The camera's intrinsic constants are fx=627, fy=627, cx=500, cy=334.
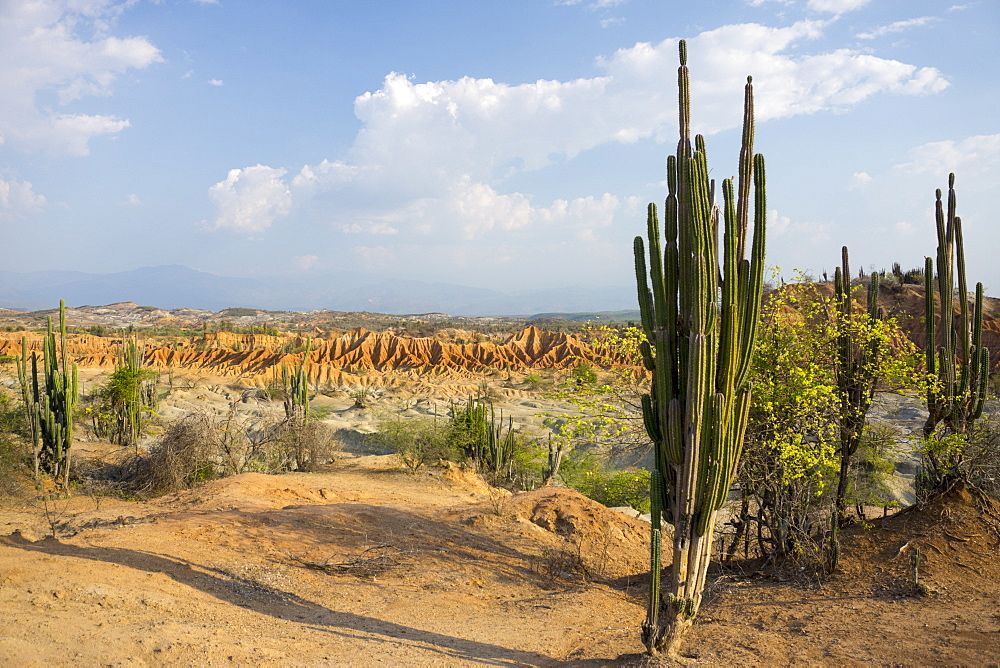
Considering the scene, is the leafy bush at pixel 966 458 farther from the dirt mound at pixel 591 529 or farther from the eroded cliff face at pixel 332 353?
the eroded cliff face at pixel 332 353

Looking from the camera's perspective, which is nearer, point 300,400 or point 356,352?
point 300,400

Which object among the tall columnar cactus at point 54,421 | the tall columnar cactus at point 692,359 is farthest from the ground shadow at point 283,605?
the tall columnar cactus at point 54,421

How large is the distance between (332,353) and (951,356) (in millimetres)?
40247

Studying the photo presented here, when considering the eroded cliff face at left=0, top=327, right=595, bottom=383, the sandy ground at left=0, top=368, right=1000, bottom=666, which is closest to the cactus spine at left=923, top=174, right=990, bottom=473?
the sandy ground at left=0, top=368, right=1000, bottom=666

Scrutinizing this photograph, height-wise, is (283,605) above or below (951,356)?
below

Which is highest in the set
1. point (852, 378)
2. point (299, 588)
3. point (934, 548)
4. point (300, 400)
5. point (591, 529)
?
point (852, 378)

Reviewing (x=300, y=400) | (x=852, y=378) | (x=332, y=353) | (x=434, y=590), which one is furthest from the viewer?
(x=332, y=353)

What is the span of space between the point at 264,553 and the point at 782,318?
718 centimetres

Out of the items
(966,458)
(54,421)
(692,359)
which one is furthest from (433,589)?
(54,421)

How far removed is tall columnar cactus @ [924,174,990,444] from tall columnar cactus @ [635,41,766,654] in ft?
13.8

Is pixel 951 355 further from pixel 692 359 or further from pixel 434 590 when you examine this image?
pixel 434 590

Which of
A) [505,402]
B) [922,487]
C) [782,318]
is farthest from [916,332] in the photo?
[782,318]

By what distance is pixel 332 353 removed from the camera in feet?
146

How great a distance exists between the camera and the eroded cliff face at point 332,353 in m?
37.7
